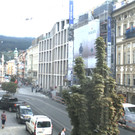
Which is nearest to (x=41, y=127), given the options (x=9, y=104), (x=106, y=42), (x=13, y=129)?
(x=13, y=129)

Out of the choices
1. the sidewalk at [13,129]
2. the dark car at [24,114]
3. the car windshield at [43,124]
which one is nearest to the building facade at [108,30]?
the dark car at [24,114]

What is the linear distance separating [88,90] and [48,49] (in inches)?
2859

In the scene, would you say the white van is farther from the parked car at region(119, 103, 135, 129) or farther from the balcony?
the balcony

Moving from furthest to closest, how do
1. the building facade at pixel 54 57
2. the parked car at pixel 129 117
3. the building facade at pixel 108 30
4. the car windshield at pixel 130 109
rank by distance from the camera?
the building facade at pixel 54 57 < the building facade at pixel 108 30 < the car windshield at pixel 130 109 < the parked car at pixel 129 117

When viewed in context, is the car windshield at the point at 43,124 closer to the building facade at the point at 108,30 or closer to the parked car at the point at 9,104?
the parked car at the point at 9,104

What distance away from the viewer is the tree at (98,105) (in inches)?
384

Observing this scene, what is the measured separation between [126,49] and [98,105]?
26.9 m

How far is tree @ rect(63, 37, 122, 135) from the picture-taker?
9.76 m

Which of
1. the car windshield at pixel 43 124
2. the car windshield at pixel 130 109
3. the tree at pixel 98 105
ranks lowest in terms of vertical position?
the car windshield at pixel 43 124

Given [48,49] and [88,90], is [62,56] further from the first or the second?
[88,90]

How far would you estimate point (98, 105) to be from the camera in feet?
32.0

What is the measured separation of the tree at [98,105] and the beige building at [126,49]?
23.5 meters

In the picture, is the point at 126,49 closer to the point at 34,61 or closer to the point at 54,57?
the point at 54,57

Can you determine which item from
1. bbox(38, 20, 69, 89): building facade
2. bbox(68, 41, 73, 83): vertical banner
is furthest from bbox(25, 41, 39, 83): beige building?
bbox(68, 41, 73, 83): vertical banner
